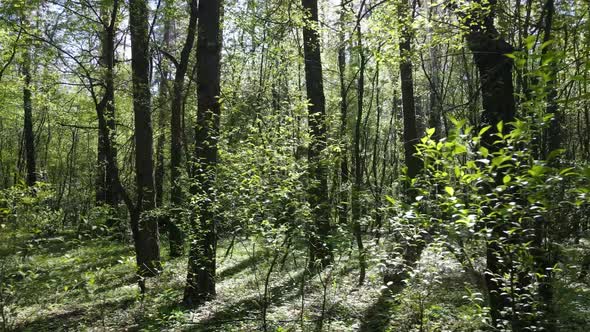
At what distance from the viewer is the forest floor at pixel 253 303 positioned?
5793 millimetres

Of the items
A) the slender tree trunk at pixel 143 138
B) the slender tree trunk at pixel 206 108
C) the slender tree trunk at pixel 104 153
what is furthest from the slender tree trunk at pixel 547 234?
the slender tree trunk at pixel 143 138

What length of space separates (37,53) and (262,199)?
9.53m

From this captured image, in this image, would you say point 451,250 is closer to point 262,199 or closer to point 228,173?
point 262,199

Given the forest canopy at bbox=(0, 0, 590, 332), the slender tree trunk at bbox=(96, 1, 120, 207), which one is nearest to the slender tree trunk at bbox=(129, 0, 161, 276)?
the forest canopy at bbox=(0, 0, 590, 332)

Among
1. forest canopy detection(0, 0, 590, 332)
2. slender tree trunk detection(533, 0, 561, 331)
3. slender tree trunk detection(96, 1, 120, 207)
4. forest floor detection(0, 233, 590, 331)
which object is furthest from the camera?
slender tree trunk detection(96, 1, 120, 207)

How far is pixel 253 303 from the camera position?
748cm

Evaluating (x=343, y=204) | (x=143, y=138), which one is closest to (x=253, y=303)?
(x=343, y=204)

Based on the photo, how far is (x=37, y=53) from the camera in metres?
11.6

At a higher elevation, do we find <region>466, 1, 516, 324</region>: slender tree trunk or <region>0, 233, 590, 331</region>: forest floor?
<region>466, 1, 516, 324</region>: slender tree trunk

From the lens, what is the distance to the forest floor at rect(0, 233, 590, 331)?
5.79 metres

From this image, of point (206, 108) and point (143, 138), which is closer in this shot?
point (206, 108)

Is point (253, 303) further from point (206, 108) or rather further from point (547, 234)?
point (547, 234)

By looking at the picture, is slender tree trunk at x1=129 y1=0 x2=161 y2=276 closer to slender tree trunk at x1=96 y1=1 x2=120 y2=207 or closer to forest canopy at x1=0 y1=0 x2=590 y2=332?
forest canopy at x1=0 y1=0 x2=590 y2=332

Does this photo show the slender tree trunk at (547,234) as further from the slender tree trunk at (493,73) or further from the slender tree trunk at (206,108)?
the slender tree trunk at (206,108)
